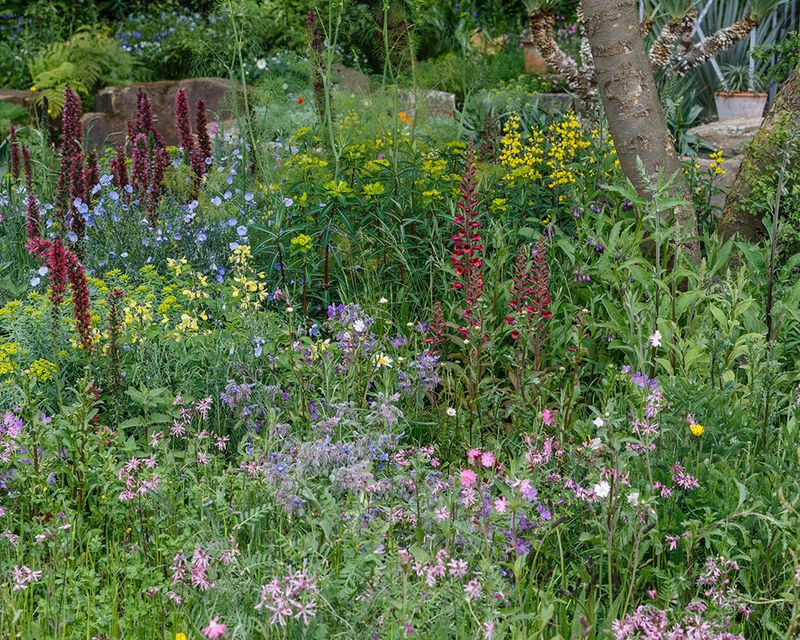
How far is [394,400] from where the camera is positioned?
10.2 ft

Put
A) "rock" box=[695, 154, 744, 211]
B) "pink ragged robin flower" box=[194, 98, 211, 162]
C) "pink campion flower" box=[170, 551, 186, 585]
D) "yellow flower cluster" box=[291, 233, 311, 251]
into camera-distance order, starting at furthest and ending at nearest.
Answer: "rock" box=[695, 154, 744, 211], "pink ragged robin flower" box=[194, 98, 211, 162], "yellow flower cluster" box=[291, 233, 311, 251], "pink campion flower" box=[170, 551, 186, 585]

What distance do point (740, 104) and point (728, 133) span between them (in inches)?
42.6

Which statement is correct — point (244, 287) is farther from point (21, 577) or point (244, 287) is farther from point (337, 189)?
point (21, 577)

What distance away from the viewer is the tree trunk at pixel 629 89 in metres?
4.84

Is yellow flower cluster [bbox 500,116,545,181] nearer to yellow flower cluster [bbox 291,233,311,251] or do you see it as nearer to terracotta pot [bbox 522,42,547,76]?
yellow flower cluster [bbox 291,233,311,251]

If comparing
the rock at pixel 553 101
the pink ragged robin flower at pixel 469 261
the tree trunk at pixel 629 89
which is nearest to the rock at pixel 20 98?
the rock at pixel 553 101

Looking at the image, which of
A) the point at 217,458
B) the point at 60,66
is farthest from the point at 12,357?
the point at 60,66

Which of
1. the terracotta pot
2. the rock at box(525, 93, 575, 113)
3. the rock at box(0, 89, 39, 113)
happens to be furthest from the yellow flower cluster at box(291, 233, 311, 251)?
the terracotta pot

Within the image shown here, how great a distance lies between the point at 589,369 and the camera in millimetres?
4285

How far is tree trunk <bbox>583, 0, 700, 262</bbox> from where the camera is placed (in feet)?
15.9

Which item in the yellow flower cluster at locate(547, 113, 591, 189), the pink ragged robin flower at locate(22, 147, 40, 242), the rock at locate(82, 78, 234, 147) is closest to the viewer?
the pink ragged robin flower at locate(22, 147, 40, 242)

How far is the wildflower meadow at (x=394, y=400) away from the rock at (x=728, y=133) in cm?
337

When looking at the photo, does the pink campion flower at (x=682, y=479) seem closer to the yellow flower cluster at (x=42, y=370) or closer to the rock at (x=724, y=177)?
the yellow flower cluster at (x=42, y=370)

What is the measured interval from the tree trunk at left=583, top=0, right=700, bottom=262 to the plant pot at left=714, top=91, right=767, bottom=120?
5.72 m
